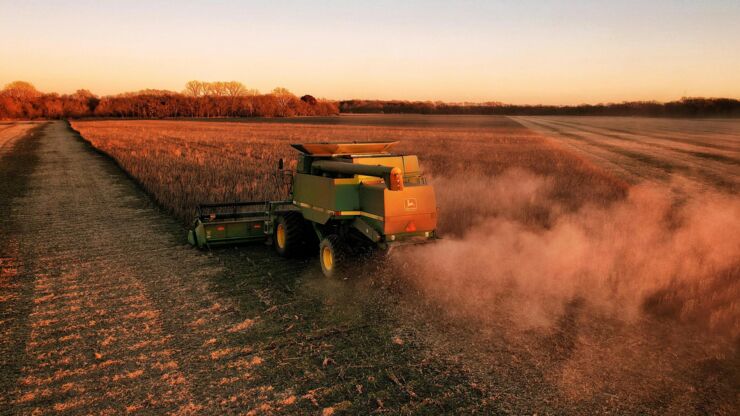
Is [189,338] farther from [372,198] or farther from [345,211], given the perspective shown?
[372,198]

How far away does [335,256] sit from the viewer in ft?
24.0

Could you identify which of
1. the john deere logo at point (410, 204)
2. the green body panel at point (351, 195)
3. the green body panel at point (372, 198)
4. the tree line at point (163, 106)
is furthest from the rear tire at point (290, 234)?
the tree line at point (163, 106)

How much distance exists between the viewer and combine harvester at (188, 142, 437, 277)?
6828 mm

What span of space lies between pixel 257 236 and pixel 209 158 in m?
15.9

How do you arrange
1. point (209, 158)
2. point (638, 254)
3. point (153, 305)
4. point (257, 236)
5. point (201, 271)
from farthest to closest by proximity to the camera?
point (209, 158) < point (257, 236) < point (638, 254) < point (201, 271) < point (153, 305)

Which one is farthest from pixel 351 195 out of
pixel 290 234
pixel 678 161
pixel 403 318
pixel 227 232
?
pixel 678 161

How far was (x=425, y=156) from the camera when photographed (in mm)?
24953

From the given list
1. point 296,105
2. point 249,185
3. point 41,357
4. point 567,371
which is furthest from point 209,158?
point 296,105

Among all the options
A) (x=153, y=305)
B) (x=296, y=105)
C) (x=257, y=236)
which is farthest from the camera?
(x=296, y=105)

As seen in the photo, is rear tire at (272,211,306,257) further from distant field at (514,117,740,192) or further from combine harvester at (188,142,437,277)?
distant field at (514,117,740,192)

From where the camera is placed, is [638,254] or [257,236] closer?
[638,254]

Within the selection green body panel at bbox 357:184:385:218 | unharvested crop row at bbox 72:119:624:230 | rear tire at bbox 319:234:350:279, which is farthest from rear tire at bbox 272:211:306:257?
unharvested crop row at bbox 72:119:624:230

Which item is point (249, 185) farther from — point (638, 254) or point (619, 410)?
point (619, 410)

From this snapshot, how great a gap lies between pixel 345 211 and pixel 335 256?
2.36ft
